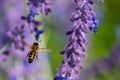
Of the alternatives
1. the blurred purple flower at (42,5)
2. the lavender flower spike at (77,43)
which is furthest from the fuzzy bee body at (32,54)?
the lavender flower spike at (77,43)

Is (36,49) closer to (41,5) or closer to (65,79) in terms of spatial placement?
(41,5)

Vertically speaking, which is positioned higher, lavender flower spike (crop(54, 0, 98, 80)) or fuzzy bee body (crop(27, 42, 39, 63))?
fuzzy bee body (crop(27, 42, 39, 63))

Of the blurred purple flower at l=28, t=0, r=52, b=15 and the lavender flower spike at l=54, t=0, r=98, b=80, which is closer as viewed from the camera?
the lavender flower spike at l=54, t=0, r=98, b=80

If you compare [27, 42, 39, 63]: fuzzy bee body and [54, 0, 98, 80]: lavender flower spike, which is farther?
[27, 42, 39, 63]: fuzzy bee body

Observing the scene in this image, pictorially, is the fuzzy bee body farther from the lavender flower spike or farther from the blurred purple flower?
the lavender flower spike

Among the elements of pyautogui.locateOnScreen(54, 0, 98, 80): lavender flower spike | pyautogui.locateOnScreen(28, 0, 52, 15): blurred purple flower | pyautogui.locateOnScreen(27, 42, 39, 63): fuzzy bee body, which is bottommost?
pyautogui.locateOnScreen(54, 0, 98, 80): lavender flower spike

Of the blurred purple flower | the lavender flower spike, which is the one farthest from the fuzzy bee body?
the lavender flower spike

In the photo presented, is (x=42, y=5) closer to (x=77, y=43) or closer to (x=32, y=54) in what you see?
(x=32, y=54)

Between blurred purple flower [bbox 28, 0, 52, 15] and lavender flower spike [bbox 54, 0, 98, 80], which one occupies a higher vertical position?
blurred purple flower [bbox 28, 0, 52, 15]

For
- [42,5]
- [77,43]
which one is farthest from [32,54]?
[77,43]
